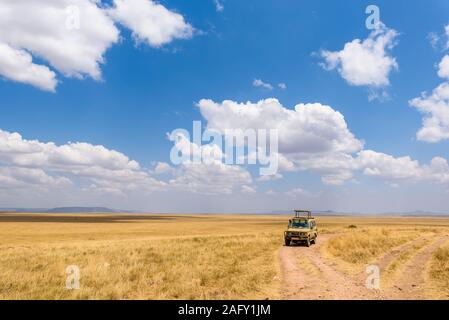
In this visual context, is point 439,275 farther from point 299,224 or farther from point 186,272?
point 299,224

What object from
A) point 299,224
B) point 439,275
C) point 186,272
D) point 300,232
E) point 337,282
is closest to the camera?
point 337,282

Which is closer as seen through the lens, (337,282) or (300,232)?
(337,282)

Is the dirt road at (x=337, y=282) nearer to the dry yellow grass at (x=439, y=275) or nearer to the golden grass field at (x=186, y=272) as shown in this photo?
the golden grass field at (x=186, y=272)

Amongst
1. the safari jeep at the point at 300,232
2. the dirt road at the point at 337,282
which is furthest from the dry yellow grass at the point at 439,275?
the safari jeep at the point at 300,232

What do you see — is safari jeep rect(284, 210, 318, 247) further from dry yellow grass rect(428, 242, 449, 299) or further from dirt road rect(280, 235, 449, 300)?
dry yellow grass rect(428, 242, 449, 299)

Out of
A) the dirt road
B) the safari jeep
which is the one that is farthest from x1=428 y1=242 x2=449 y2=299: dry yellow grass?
the safari jeep

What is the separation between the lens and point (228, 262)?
21.9 metres

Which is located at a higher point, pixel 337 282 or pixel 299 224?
pixel 299 224

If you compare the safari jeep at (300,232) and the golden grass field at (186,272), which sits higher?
the safari jeep at (300,232)

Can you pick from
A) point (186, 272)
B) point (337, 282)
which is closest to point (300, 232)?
point (186, 272)

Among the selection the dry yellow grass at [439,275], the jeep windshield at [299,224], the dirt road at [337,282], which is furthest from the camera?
the jeep windshield at [299,224]

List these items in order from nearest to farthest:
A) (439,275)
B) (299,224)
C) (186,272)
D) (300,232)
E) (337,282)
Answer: (337,282), (439,275), (186,272), (300,232), (299,224)

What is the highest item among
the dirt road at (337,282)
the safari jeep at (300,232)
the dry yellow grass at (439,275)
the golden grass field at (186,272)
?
the safari jeep at (300,232)
